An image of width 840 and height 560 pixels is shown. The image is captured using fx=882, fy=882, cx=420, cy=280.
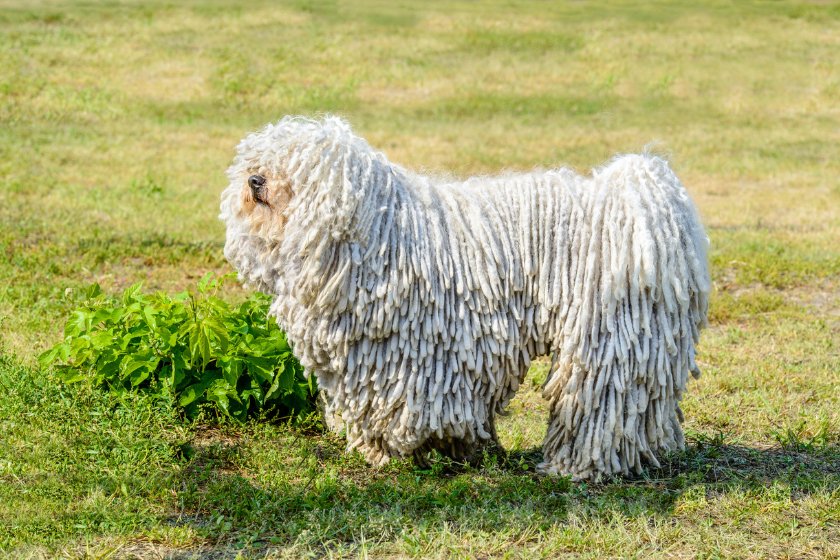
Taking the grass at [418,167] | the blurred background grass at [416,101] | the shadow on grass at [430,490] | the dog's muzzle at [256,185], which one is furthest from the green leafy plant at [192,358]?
the blurred background grass at [416,101]

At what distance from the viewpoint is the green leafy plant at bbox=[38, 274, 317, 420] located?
176 inches

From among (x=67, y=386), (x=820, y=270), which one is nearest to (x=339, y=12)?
(x=820, y=270)

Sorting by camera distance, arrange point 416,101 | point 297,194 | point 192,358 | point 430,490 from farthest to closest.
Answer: point 416,101 → point 192,358 → point 430,490 → point 297,194

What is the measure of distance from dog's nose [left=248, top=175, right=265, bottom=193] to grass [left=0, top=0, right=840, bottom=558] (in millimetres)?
1212

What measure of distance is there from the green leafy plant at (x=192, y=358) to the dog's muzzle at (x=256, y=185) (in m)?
0.89

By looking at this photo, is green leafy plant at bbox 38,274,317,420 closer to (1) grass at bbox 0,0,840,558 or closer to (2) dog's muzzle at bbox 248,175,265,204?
(1) grass at bbox 0,0,840,558

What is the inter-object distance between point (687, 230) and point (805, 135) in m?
11.8

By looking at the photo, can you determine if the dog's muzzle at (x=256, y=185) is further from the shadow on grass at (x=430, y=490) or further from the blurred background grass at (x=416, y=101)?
the blurred background grass at (x=416, y=101)

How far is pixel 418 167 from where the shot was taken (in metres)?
4.88

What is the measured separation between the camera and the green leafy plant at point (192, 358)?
4.48 meters

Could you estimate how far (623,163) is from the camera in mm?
3947

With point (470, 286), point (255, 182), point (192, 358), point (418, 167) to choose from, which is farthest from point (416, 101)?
point (470, 286)

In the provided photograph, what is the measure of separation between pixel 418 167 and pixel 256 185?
1328 millimetres

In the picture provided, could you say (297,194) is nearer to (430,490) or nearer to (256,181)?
(256,181)
